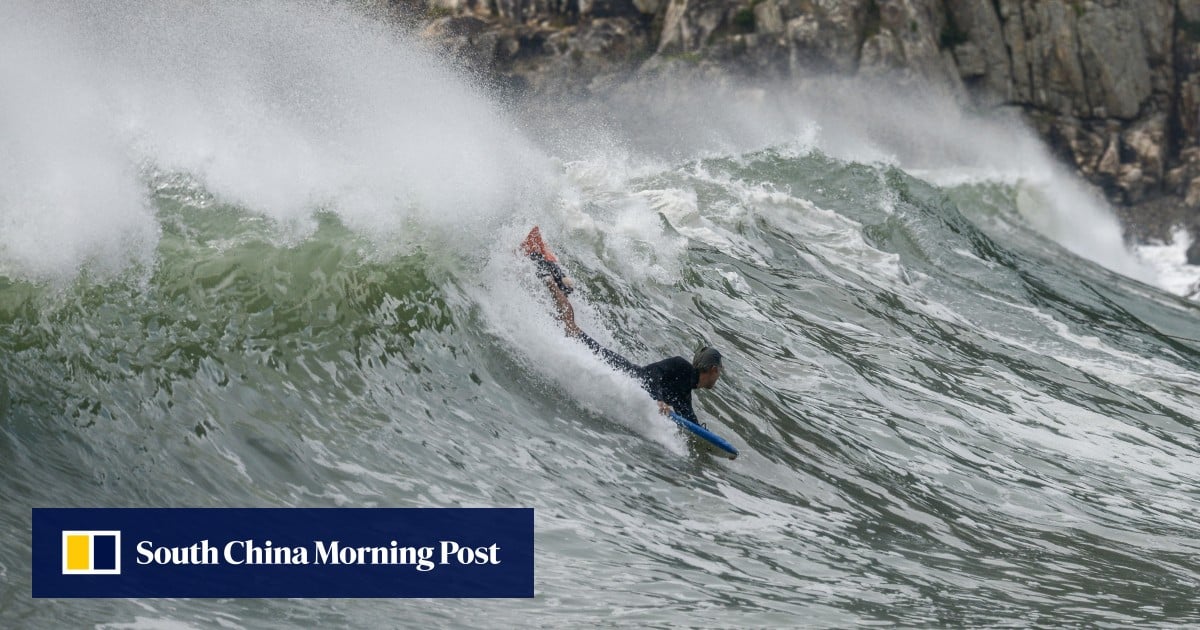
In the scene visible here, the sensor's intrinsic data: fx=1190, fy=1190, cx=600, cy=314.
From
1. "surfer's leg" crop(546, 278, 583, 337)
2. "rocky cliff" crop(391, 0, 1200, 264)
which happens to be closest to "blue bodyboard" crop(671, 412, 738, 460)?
"surfer's leg" crop(546, 278, 583, 337)

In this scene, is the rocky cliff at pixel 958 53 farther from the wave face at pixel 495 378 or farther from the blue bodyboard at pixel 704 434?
the blue bodyboard at pixel 704 434

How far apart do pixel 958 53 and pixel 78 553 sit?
102ft

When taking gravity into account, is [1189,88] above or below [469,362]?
above

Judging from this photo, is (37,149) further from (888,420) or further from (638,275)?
(888,420)

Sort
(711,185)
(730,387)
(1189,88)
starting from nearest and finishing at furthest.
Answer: (730,387) → (711,185) → (1189,88)

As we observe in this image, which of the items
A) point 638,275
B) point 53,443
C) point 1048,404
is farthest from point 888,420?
point 53,443

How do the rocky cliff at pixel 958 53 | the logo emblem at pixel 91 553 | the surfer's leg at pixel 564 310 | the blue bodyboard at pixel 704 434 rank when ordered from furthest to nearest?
the rocky cliff at pixel 958 53 < the surfer's leg at pixel 564 310 < the blue bodyboard at pixel 704 434 < the logo emblem at pixel 91 553

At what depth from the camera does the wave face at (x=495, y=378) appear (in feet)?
20.8

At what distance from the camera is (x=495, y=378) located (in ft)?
28.6

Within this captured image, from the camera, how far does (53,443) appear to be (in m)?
6.34

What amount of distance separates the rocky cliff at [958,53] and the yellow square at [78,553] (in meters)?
27.0

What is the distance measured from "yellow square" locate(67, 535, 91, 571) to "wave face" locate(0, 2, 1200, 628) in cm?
18

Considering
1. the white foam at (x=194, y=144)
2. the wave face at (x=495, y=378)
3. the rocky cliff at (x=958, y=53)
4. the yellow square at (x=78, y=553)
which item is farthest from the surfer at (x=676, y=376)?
the rocky cliff at (x=958, y=53)

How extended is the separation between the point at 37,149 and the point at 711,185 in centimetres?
1260
